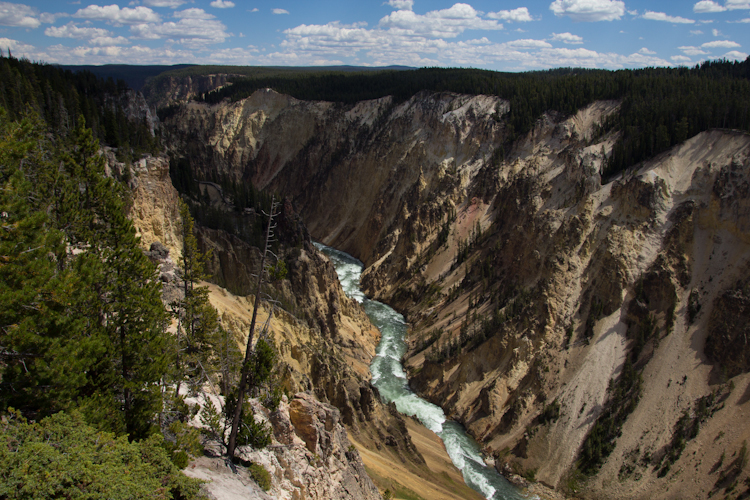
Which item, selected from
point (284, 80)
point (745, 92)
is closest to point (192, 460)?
point (745, 92)

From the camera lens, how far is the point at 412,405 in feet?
133

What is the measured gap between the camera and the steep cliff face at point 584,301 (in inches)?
1281

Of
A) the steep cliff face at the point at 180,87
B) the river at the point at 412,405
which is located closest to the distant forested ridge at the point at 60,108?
the river at the point at 412,405

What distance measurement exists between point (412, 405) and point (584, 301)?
1555cm

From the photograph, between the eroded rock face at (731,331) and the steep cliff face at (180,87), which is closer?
the eroded rock face at (731,331)

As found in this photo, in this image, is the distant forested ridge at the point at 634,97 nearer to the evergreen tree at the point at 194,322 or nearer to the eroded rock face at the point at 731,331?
the eroded rock face at the point at 731,331

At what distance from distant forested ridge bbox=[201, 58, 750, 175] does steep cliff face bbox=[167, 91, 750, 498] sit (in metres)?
1.80

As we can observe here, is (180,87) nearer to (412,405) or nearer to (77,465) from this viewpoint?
(412,405)

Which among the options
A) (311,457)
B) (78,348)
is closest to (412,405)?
(311,457)

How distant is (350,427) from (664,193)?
102 ft

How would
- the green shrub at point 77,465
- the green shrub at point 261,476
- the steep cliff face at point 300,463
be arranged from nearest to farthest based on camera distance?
the green shrub at point 77,465, the steep cliff face at point 300,463, the green shrub at point 261,476

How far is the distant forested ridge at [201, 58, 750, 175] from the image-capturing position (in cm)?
4559

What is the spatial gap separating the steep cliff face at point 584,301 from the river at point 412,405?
1120 mm

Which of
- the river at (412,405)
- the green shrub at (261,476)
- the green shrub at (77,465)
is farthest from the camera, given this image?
the river at (412,405)
